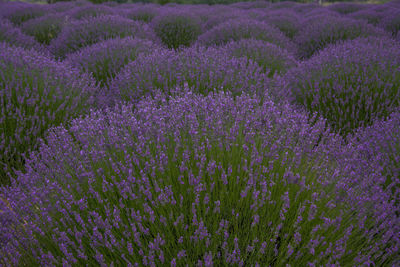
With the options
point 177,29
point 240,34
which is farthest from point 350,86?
point 177,29

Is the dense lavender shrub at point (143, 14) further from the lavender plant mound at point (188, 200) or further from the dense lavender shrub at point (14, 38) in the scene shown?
the lavender plant mound at point (188, 200)

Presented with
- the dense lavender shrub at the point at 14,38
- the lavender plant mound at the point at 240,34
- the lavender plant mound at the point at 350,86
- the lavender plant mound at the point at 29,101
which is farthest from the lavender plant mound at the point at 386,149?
the dense lavender shrub at the point at 14,38

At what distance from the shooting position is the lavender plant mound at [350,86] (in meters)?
3.36

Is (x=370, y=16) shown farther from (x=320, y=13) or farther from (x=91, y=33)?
(x=91, y=33)

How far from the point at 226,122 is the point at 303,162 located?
548 mm

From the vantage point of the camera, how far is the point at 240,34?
21.0 feet

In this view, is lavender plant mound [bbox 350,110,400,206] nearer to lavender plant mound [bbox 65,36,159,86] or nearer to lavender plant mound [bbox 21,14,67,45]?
lavender plant mound [bbox 65,36,159,86]

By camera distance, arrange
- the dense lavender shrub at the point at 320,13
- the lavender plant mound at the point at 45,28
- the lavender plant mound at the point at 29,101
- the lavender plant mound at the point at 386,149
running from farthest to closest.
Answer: the dense lavender shrub at the point at 320,13, the lavender plant mound at the point at 45,28, the lavender plant mound at the point at 29,101, the lavender plant mound at the point at 386,149

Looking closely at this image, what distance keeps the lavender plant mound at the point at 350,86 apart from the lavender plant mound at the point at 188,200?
1.54 metres

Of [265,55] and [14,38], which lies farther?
[14,38]

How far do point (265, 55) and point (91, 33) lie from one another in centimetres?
372

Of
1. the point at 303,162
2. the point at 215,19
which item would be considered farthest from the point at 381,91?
the point at 215,19

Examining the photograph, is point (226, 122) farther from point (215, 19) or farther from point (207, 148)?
point (215, 19)

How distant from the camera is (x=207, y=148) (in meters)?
1.79
